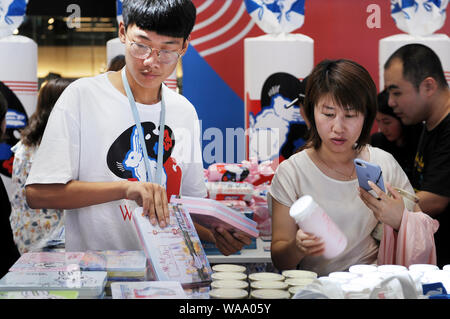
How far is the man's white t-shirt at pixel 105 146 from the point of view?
160 centimetres

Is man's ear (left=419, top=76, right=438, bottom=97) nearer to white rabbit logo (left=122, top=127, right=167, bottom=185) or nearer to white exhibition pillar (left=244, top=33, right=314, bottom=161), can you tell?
white exhibition pillar (left=244, top=33, right=314, bottom=161)

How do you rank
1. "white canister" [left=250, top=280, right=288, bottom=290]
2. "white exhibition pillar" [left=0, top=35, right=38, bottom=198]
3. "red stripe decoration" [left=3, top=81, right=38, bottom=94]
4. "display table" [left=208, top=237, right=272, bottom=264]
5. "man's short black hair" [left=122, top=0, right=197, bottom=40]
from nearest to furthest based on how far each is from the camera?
1. "white canister" [left=250, top=280, right=288, bottom=290]
2. "man's short black hair" [left=122, top=0, right=197, bottom=40]
3. "display table" [left=208, top=237, right=272, bottom=264]
4. "white exhibition pillar" [left=0, top=35, right=38, bottom=198]
5. "red stripe decoration" [left=3, top=81, right=38, bottom=94]

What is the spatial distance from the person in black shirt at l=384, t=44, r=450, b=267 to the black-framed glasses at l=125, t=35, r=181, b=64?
125 cm

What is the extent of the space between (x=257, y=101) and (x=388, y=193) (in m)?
1.31

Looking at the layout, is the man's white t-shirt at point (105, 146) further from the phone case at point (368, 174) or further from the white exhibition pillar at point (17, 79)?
the white exhibition pillar at point (17, 79)

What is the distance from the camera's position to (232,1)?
154 inches

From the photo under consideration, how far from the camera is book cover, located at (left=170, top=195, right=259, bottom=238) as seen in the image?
1540 millimetres

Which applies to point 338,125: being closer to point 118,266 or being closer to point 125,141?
point 125,141

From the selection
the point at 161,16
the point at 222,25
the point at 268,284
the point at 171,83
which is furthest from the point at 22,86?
the point at 268,284

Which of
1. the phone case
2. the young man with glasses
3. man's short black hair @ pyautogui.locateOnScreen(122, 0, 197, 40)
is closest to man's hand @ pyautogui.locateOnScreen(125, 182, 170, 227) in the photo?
the young man with glasses

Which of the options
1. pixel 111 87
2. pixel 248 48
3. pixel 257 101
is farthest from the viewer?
pixel 248 48

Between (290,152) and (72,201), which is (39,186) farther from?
(290,152)

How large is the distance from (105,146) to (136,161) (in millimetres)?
109
